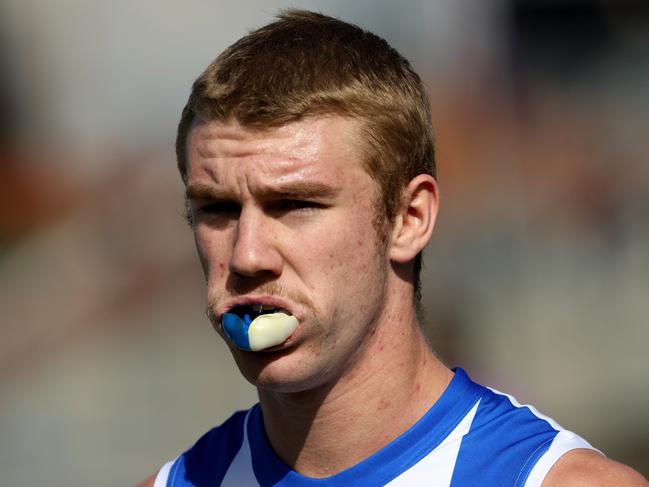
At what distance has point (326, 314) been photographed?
3.28 metres

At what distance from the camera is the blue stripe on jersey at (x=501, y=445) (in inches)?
127

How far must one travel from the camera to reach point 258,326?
3.20m

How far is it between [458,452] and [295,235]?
0.82 m

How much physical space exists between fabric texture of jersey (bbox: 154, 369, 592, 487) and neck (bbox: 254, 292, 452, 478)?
0.05 meters

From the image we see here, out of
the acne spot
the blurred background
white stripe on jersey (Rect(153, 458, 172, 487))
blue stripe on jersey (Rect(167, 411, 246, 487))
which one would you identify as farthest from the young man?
the blurred background

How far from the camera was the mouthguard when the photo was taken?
3197mm

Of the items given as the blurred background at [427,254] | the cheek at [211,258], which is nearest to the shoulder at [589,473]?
the cheek at [211,258]

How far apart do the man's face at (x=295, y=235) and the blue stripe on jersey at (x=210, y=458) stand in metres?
0.62

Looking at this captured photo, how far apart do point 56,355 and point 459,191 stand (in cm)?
379

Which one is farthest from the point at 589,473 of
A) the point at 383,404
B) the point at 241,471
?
the point at 241,471

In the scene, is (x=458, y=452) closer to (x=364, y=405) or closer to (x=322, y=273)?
(x=364, y=405)

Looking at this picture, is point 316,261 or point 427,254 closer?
point 316,261

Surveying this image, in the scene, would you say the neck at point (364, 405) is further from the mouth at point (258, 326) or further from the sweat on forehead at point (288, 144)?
the sweat on forehead at point (288, 144)

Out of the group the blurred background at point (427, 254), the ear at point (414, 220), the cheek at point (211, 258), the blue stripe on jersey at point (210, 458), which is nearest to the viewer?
the cheek at point (211, 258)
